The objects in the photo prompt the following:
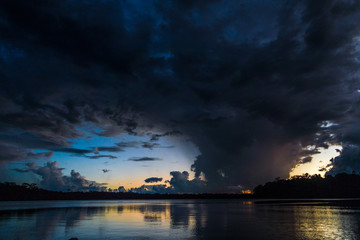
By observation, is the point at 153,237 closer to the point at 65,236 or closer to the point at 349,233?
the point at 65,236

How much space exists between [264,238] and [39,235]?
31.2 metres

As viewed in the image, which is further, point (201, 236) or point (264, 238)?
point (201, 236)

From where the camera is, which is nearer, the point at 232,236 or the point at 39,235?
the point at 232,236

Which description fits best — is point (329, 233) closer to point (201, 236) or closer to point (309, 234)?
point (309, 234)

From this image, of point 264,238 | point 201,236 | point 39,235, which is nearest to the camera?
point 264,238

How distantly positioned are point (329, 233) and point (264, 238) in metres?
11.1

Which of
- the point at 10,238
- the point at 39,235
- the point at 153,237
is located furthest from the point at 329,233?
the point at 10,238

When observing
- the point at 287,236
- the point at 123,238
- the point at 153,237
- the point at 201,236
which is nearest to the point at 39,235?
the point at 123,238

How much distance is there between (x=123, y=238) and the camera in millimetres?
34156

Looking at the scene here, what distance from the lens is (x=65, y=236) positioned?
119 feet

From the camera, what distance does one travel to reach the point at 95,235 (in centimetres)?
3731

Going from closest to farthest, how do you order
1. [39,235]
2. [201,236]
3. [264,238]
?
[264,238], [201,236], [39,235]

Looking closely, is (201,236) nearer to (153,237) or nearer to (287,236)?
(153,237)

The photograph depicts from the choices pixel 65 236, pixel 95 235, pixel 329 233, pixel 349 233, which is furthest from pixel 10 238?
pixel 349 233
